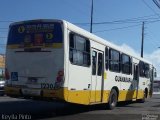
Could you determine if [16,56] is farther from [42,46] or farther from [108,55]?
[108,55]

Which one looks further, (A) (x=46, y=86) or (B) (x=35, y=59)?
(B) (x=35, y=59)

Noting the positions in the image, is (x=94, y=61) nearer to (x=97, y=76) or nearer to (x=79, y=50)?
(x=97, y=76)

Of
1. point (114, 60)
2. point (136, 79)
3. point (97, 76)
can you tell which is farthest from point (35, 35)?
point (136, 79)

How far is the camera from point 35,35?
15.0m

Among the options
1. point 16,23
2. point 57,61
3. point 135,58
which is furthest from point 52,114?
point 135,58

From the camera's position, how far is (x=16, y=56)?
49.8 feet

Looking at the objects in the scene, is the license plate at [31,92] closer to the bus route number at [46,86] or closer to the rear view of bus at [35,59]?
the rear view of bus at [35,59]

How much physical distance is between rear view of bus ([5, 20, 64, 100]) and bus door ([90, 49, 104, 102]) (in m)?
2.62

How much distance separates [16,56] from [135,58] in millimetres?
10542

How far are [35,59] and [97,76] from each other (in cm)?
339

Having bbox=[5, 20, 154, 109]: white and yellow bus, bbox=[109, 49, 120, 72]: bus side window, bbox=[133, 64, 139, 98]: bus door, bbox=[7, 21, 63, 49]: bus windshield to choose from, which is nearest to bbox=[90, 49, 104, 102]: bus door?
bbox=[5, 20, 154, 109]: white and yellow bus

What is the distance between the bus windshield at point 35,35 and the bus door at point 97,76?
2578 mm

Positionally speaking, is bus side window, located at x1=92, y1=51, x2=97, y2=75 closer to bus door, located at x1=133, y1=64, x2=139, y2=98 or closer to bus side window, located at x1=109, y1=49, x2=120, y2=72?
bus side window, located at x1=109, y1=49, x2=120, y2=72

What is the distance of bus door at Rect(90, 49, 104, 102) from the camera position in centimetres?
1669
